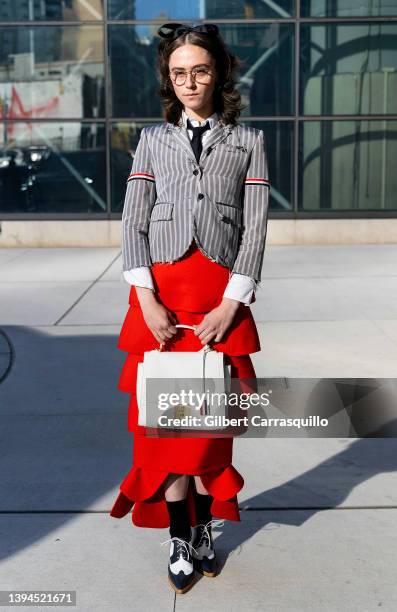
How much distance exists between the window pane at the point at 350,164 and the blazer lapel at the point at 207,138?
449 inches

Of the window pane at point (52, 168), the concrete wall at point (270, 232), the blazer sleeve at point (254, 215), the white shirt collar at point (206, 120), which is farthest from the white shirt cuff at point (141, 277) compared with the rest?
the window pane at point (52, 168)

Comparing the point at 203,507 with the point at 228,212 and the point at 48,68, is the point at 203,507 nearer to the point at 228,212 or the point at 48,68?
the point at 228,212

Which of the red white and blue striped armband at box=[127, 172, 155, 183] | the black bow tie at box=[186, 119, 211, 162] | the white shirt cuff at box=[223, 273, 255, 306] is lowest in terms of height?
the white shirt cuff at box=[223, 273, 255, 306]

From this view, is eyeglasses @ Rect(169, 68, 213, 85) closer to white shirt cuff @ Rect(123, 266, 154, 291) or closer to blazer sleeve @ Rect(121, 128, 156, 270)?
blazer sleeve @ Rect(121, 128, 156, 270)

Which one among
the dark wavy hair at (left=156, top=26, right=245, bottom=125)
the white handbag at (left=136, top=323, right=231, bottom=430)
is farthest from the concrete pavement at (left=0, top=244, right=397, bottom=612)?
the dark wavy hair at (left=156, top=26, right=245, bottom=125)

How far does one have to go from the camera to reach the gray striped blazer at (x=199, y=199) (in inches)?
123

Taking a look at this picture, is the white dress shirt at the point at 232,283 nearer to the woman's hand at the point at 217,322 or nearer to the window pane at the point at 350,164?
the woman's hand at the point at 217,322

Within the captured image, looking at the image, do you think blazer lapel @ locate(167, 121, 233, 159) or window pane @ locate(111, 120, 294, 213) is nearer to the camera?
blazer lapel @ locate(167, 121, 233, 159)

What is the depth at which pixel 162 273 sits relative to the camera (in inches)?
124

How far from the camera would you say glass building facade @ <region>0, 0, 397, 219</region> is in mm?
14133

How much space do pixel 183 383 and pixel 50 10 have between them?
12.4m

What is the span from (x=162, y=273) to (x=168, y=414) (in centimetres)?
49

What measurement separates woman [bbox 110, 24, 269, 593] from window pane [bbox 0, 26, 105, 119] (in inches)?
455

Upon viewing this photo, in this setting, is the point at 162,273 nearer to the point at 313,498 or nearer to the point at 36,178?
the point at 313,498
